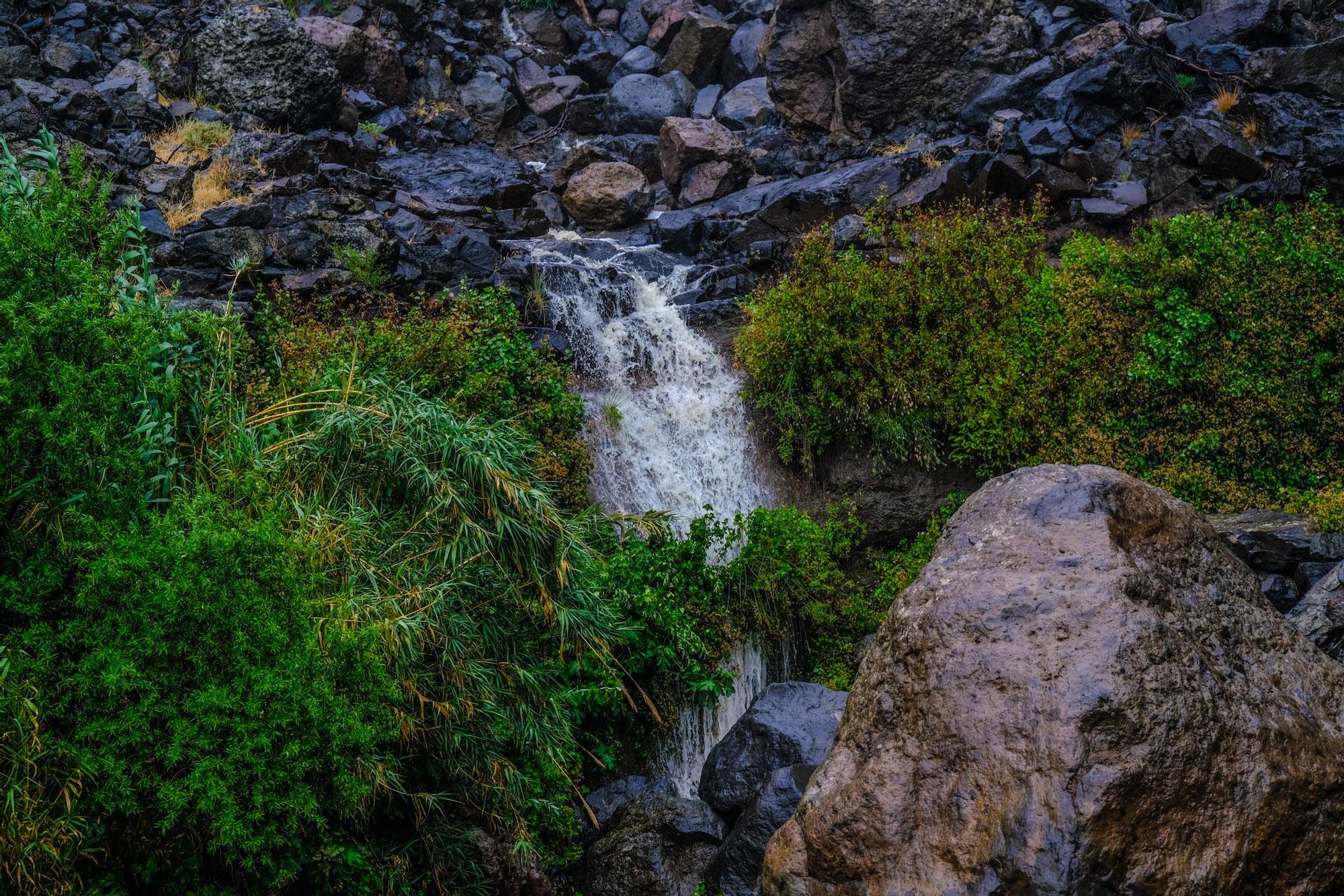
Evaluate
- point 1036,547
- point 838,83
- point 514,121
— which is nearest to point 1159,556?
point 1036,547

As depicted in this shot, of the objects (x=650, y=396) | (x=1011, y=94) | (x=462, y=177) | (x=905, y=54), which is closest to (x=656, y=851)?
(x=650, y=396)

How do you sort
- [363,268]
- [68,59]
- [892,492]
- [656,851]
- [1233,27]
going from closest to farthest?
[656,851] < [892,492] < [363,268] < [68,59] < [1233,27]

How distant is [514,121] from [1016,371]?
A: 16798mm

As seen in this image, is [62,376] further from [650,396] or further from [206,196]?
[206,196]

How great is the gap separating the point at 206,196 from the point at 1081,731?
14451 mm

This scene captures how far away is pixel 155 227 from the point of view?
11719 millimetres

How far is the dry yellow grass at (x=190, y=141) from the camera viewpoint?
1491 cm

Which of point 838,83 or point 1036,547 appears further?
point 838,83

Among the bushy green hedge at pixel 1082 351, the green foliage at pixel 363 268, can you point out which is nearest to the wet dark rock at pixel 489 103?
the green foliage at pixel 363 268

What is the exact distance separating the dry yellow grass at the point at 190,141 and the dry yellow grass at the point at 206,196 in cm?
62

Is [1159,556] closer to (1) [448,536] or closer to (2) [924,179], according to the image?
(1) [448,536]

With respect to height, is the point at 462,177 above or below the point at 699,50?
below

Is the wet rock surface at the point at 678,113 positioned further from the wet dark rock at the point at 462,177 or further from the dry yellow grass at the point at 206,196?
the dry yellow grass at the point at 206,196

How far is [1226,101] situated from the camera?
1602cm
